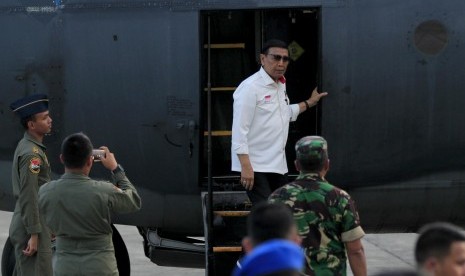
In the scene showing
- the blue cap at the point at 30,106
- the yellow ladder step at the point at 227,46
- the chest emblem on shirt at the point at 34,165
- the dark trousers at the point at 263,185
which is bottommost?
the dark trousers at the point at 263,185

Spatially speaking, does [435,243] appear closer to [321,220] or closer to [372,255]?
[321,220]

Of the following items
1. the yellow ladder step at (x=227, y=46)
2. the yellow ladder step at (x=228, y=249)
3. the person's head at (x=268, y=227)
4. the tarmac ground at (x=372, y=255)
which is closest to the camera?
the person's head at (x=268, y=227)

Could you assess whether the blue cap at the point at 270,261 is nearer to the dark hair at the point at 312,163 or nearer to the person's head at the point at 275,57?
the dark hair at the point at 312,163

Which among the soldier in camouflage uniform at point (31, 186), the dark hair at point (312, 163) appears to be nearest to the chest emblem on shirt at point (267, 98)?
the soldier in camouflage uniform at point (31, 186)

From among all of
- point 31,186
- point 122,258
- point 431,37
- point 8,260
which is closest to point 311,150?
point 31,186

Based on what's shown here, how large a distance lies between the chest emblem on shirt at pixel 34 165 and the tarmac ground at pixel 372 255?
168 inches

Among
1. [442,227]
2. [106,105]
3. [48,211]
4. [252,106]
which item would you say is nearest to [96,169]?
[106,105]

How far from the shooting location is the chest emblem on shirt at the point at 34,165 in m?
6.74

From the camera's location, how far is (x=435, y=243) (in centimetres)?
356

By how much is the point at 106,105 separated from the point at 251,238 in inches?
175

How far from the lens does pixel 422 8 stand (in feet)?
24.2

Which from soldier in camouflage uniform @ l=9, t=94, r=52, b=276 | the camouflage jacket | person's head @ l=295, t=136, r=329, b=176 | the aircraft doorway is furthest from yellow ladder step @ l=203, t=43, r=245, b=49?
the camouflage jacket

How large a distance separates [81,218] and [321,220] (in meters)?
1.39

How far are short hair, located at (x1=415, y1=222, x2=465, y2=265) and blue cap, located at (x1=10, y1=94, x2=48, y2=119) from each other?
394 centimetres
